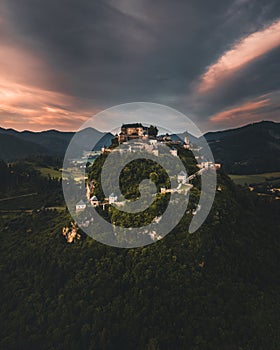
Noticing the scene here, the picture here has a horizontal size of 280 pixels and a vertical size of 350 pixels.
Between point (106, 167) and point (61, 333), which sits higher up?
point (106, 167)

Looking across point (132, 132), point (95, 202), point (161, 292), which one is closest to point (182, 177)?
point (95, 202)

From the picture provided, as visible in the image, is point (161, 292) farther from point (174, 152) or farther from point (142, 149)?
point (142, 149)

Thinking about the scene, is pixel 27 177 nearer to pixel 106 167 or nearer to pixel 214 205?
pixel 106 167

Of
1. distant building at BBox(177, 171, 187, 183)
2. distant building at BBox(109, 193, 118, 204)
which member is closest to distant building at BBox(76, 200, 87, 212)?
distant building at BBox(109, 193, 118, 204)

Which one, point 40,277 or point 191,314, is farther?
point 40,277

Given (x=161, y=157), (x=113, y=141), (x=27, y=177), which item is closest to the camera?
(x=161, y=157)

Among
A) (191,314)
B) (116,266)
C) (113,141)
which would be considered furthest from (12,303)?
(113,141)

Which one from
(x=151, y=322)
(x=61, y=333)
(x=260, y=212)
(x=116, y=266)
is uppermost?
(x=260, y=212)
